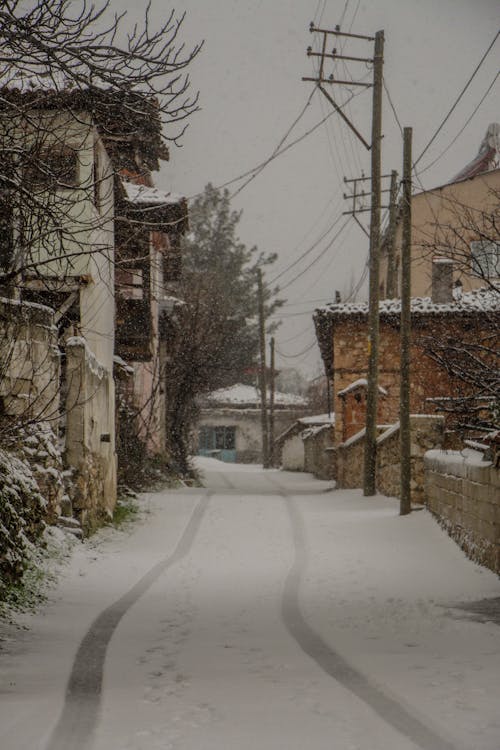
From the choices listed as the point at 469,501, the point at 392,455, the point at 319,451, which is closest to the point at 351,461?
the point at 392,455

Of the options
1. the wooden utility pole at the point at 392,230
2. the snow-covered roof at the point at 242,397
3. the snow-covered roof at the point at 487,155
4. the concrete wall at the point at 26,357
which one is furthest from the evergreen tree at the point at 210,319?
the concrete wall at the point at 26,357

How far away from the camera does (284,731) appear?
4.96 meters

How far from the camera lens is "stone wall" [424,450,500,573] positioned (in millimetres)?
10539

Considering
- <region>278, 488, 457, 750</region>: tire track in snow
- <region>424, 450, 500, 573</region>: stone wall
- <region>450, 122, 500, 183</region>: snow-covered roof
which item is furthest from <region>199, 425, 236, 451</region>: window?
<region>278, 488, 457, 750</region>: tire track in snow

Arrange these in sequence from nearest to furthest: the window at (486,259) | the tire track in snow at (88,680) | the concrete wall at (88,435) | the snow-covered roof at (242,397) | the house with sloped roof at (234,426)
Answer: the tire track in snow at (88,680)
the window at (486,259)
the concrete wall at (88,435)
the house with sloped roof at (234,426)
the snow-covered roof at (242,397)

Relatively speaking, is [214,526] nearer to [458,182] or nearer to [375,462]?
[375,462]

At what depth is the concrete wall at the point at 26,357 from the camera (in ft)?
36.2

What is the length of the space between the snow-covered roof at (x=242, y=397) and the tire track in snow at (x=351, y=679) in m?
44.6

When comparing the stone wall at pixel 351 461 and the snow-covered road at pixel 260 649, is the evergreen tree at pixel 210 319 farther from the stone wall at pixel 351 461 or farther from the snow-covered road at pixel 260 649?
the snow-covered road at pixel 260 649

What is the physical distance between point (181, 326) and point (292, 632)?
85.8 feet

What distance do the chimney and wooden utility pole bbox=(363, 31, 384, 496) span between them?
301 inches

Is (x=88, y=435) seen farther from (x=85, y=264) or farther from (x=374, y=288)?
(x=374, y=288)

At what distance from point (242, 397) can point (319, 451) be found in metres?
22.3

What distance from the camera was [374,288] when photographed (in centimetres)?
2039
